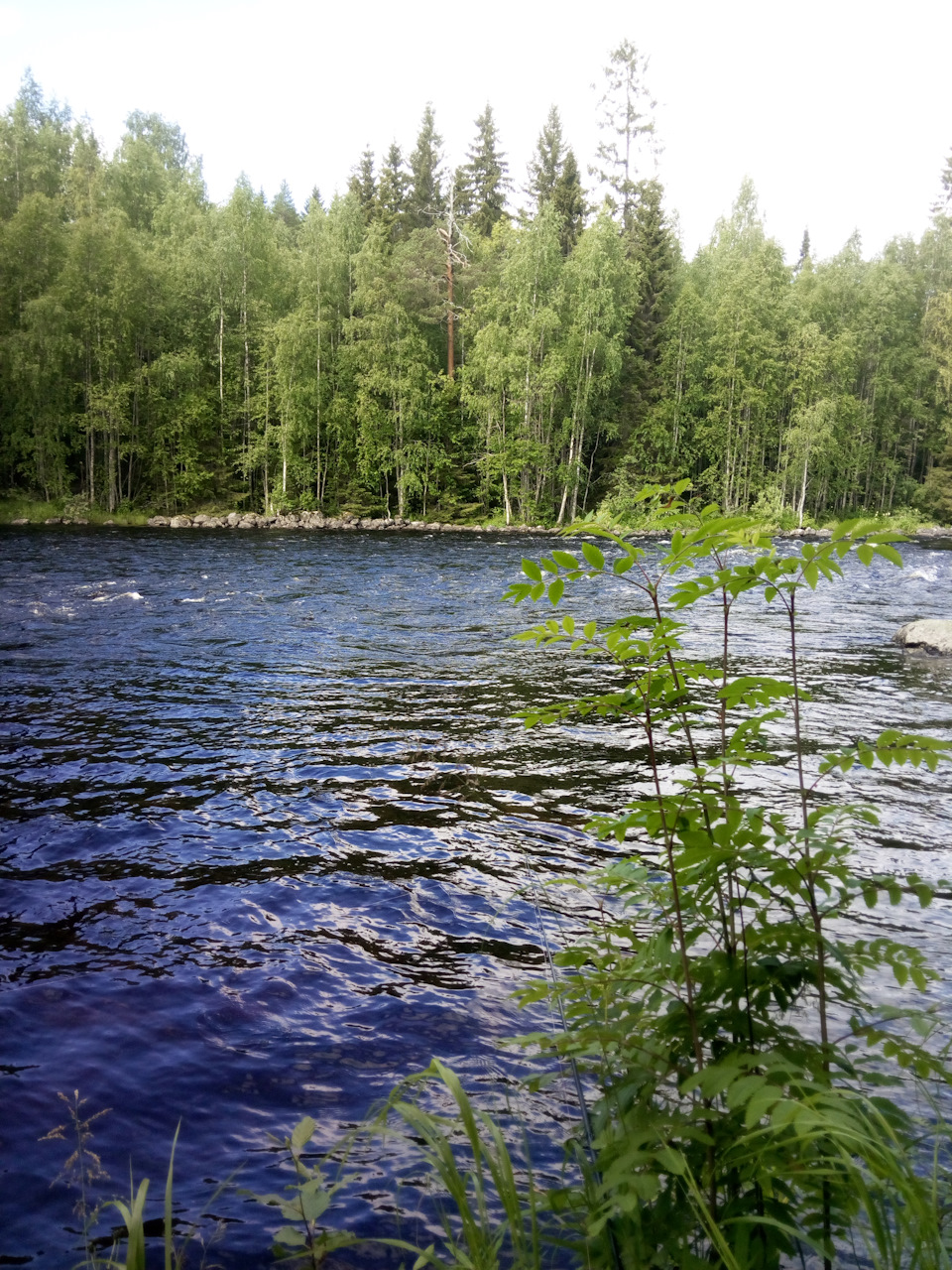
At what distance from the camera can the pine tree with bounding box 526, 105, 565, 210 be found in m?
47.2

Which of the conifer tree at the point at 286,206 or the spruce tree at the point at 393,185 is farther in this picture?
the conifer tree at the point at 286,206

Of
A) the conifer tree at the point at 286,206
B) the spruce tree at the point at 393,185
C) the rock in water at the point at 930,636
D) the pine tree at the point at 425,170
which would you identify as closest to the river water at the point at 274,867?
the rock in water at the point at 930,636

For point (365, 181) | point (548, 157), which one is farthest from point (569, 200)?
point (365, 181)

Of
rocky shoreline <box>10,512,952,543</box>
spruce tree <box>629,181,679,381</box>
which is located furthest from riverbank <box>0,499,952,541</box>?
spruce tree <box>629,181,679,381</box>

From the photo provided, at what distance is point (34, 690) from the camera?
8906mm

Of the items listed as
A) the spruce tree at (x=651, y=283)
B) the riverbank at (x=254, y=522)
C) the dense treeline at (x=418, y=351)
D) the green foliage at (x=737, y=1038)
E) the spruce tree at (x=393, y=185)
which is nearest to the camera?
the green foliage at (x=737, y=1038)

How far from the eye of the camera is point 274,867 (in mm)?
5043

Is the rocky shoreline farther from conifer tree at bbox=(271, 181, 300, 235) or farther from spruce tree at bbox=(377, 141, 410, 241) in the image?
conifer tree at bbox=(271, 181, 300, 235)

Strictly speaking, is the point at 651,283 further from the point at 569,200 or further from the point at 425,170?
the point at 425,170

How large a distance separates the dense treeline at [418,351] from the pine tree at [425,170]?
5193 mm

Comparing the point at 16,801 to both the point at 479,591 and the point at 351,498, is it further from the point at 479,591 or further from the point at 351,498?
the point at 351,498

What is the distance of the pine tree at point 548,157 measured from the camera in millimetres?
47250

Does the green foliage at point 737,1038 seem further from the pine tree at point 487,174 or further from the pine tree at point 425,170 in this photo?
the pine tree at point 425,170

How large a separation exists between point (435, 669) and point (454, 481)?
3425 cm
